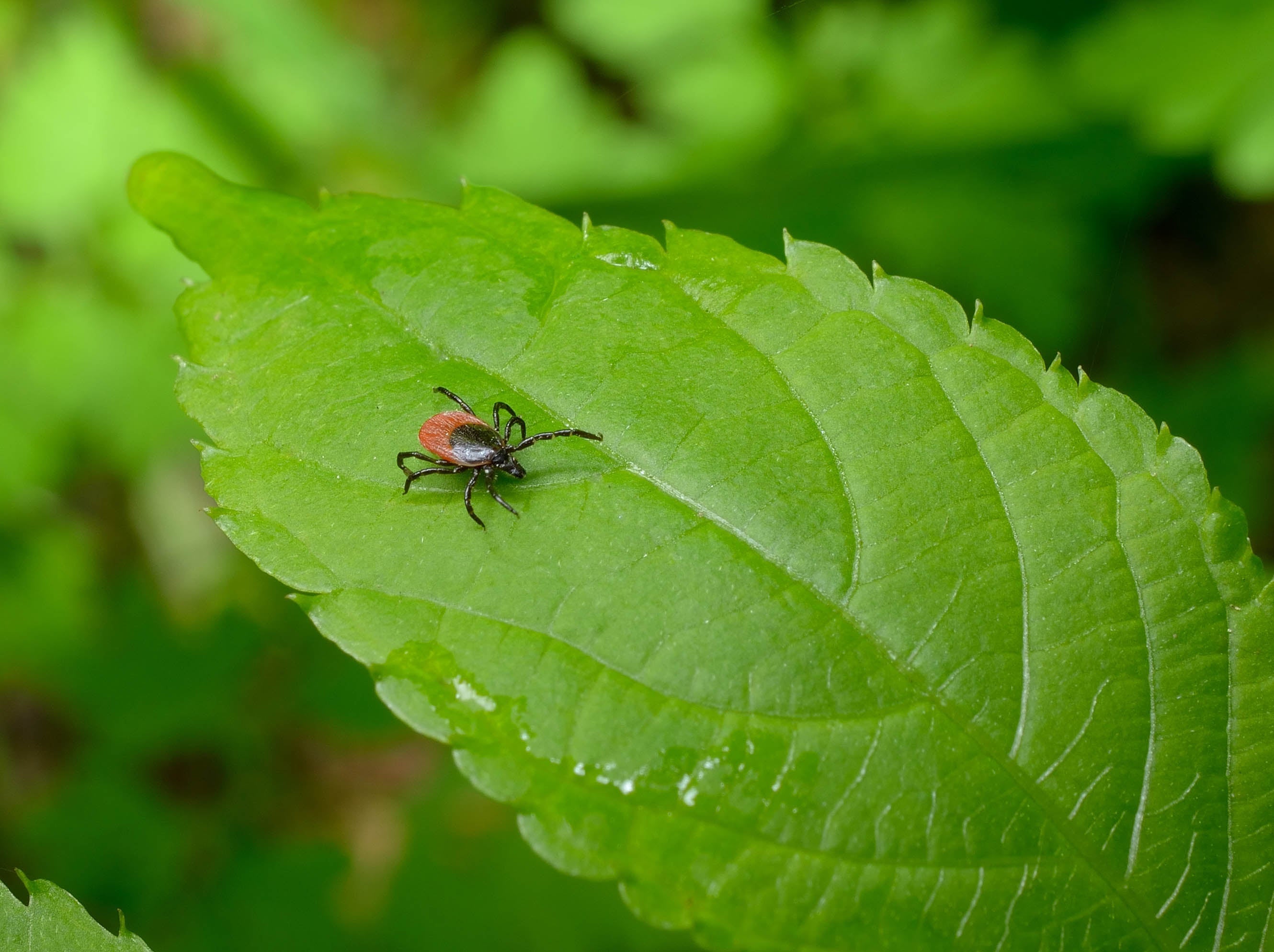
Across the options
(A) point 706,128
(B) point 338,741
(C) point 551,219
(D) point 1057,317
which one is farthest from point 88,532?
(D) point 1057,317

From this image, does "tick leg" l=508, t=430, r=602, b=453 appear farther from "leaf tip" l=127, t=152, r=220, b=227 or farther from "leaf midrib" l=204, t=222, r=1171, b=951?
"leaf tip" l=127, t=152, r=220, b=227

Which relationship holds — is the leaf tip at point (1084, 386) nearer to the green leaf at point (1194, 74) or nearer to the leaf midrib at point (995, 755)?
the leaf midrib at point (995, 755)

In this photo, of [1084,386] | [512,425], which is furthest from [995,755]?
[512,425]

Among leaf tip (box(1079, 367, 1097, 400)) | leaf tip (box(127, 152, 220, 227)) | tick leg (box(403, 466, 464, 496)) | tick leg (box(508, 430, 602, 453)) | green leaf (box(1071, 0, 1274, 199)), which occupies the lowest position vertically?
tick leg (box(403, 466, 464, 496))

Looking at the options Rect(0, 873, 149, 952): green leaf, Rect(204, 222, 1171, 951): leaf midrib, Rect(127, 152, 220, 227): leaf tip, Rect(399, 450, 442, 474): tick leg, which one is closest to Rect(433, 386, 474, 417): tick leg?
Rect(399, 450, 442, 474): tick leg

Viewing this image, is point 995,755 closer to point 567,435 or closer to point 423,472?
point 567,435

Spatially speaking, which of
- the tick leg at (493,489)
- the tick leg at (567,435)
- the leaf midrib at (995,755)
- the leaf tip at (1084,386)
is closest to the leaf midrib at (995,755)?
the leaf midrib at (995,755)
